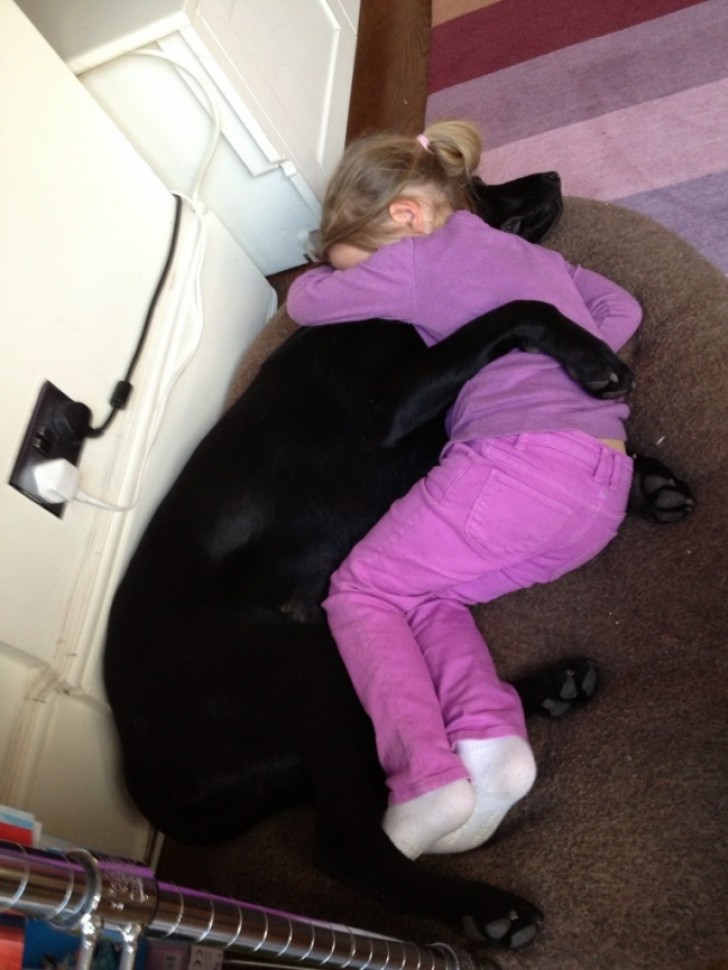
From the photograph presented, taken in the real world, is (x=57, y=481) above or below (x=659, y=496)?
above

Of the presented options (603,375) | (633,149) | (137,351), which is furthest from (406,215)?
(633,149)

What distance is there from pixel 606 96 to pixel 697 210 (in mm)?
455

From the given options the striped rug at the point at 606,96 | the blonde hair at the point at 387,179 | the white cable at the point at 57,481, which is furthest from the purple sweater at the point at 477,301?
the striped rug at the point at 606,96

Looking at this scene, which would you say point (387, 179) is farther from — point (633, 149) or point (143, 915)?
point (143, 915)

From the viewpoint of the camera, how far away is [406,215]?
1.24 meters

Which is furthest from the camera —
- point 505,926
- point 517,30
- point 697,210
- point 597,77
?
point 517,30

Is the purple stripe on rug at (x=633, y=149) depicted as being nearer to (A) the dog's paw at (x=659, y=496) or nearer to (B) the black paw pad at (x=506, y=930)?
(A) the dog's paw at (x=659, y=496)

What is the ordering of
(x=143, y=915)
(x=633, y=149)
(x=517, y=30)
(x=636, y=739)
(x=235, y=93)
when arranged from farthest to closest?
(x=517, y=30) → (x=633, y=149) → (x=235, y=93) → (x=636, y=739) → (x=143, y=915)

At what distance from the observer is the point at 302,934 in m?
0.72

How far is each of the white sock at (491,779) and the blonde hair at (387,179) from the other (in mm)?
784

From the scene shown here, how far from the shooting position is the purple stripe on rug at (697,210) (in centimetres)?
162

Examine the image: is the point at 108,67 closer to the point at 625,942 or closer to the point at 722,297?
the point at 722,297

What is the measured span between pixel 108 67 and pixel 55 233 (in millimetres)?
469

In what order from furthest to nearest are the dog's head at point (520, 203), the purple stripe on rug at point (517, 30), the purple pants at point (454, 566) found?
1. the purple stripe on rug at point (517, 30)
2. the dog's head at point (520, 203)
3. the purple pants at point (454, 566)
